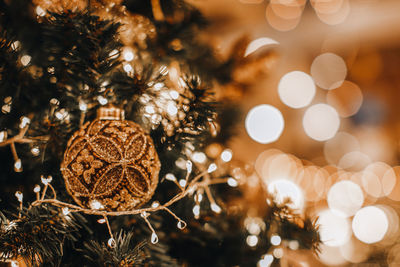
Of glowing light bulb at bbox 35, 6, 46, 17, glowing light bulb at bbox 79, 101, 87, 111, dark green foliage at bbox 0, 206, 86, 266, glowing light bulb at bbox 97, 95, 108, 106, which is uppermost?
glowing light bulb at bbox 35, 6, 46, 17

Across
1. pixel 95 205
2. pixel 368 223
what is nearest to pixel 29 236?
pixel 95 205

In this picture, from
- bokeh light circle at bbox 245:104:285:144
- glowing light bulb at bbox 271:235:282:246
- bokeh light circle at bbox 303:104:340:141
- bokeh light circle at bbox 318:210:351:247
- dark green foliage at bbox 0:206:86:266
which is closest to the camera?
dark green foliage at bbox 0:206:86:266

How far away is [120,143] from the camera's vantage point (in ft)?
1.25

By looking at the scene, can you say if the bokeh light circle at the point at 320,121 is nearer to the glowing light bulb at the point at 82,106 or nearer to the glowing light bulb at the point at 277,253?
the glowing light bulb at the point at 277,253

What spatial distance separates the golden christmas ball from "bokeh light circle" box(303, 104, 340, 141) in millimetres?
1595

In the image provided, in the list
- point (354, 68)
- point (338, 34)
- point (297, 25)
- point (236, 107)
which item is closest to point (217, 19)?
point (236, 107)

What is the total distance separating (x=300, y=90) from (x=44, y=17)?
1608mm

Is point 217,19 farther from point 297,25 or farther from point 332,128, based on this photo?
point 332,128

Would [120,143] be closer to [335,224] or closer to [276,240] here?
[276,240]

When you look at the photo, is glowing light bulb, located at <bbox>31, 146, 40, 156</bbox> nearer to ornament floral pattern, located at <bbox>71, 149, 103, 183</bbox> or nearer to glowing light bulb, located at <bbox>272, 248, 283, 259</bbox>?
ornament floral pattern, located at <bbox>71, 149, 103, 183</bbox>

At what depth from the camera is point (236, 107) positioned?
0.65 m

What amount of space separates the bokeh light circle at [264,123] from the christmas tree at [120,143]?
1.00 m

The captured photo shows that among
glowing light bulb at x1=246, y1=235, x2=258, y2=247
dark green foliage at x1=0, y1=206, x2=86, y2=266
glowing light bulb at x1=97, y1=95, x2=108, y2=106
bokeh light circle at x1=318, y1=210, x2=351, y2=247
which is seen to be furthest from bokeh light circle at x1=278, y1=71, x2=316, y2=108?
dark green foliage at x1=0, y1=206, x2=86, y2=266

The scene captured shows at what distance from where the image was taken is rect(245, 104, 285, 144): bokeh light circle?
1646 millimetres
